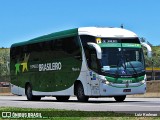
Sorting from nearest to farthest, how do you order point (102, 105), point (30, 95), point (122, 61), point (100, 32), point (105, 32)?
point (102, 105) → point (122, 61) → point (100, 32) → point (105, 32) → point (30, 95)

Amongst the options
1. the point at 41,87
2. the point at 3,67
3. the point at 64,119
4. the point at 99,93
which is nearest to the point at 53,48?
the point at 41,87

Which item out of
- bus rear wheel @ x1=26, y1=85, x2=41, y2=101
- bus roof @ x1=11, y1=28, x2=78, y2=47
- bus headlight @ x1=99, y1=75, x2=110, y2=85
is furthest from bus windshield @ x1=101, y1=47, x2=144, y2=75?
bus rear wheel @ x1=26, y1=85, x2=41, y2=101

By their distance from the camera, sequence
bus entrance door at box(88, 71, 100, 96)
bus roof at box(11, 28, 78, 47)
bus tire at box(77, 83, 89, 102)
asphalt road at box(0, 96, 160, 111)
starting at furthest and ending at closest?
bus roof at box(11, 28, 78, 47)
bus tire at box(77, 83, 89, 102)
bus entrance door at box(88, 71, 100, 96)
asphalt road at box(0, 96, 160, 111)

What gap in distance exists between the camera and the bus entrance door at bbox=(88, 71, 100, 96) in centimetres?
2502

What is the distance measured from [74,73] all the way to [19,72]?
780 centimetres

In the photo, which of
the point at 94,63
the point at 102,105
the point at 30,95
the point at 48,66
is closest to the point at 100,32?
the point at 94,63

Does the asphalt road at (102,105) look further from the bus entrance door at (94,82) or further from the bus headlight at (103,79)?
the bus headlight at (103,79)

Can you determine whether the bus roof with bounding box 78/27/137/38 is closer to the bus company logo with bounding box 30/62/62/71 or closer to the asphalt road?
the bus company logo with bounding box 30/62/62/71

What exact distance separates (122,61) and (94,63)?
135 centimetres

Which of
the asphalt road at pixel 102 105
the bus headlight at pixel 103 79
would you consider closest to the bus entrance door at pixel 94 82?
the bus headlight at pixel 103 79

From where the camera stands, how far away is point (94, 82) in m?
25.2

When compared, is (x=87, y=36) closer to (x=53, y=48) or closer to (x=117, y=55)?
(x=117, y=55)

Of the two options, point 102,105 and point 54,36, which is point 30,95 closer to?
point 54,36

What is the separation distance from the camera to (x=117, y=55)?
24984 mm
